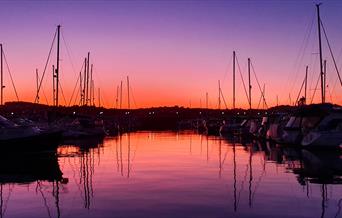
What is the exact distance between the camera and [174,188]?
1814 cm

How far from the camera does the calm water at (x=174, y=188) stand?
13750 millimetres

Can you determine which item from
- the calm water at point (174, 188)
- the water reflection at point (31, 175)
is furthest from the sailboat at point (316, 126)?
the water reflection at point (31, 175)

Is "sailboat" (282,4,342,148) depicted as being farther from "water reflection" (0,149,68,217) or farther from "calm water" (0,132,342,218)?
"water reflection" (0,149,68,217)

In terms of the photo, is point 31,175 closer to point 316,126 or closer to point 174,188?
point 174,188

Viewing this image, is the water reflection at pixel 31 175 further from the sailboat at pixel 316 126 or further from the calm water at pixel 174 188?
the sailboat at pixel 316 126

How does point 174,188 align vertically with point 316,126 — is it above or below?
below

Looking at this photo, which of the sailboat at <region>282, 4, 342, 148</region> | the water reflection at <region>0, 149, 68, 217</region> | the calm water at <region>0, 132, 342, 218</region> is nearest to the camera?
the calm water at <region>0, 132, 342, 218</region>

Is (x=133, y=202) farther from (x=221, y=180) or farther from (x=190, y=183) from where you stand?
(x=221, y=180)

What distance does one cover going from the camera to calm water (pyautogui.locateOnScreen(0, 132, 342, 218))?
45.1 ft

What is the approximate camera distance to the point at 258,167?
82.1 ft

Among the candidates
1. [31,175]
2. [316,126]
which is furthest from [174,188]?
[316,126]

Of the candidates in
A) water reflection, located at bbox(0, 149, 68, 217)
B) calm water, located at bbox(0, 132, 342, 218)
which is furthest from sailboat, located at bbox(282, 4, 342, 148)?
water reflection, located at bbox(0, 149, 68, 217)

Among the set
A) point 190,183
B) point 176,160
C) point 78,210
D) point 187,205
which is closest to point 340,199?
point 187,205

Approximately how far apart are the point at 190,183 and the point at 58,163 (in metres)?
11.5
